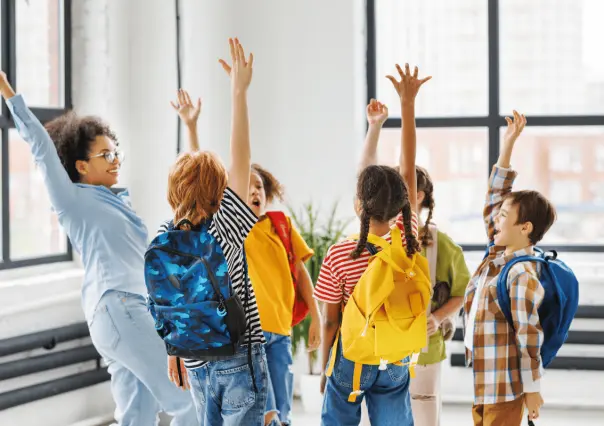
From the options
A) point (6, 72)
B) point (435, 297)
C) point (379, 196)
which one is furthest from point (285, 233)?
point (6, 72)

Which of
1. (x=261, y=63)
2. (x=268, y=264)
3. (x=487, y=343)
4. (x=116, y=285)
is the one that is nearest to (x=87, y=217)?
(x=116, y=285)

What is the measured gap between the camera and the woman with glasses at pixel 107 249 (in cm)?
287

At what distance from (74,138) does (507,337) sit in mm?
1531

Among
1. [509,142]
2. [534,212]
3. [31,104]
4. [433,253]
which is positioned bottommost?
[433,253]

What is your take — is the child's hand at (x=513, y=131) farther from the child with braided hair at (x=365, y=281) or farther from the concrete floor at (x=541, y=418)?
the concrete floor at (x=541, y=418)

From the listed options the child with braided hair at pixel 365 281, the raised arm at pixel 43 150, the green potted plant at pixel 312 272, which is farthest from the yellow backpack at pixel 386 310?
the green potted plant at pixel 312 272

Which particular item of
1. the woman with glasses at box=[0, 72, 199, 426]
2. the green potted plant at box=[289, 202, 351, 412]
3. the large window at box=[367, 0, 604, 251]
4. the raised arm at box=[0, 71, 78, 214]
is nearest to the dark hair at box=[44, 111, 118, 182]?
the woman with glasses at box=[0, 72, 199, 426]

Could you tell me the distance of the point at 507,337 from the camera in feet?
8.32

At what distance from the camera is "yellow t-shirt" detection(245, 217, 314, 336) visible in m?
2.99

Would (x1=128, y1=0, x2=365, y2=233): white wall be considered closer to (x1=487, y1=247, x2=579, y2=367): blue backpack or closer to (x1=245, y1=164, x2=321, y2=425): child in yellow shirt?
(x1=245, y1=164, x2=321, y2=425): child in yellow shirt

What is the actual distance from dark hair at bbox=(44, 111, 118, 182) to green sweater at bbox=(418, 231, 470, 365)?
1186 millimetres

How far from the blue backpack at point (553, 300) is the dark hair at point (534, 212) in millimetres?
100

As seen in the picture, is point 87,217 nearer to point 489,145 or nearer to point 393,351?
point 393,351

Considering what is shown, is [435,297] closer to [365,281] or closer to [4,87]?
[365,281]
